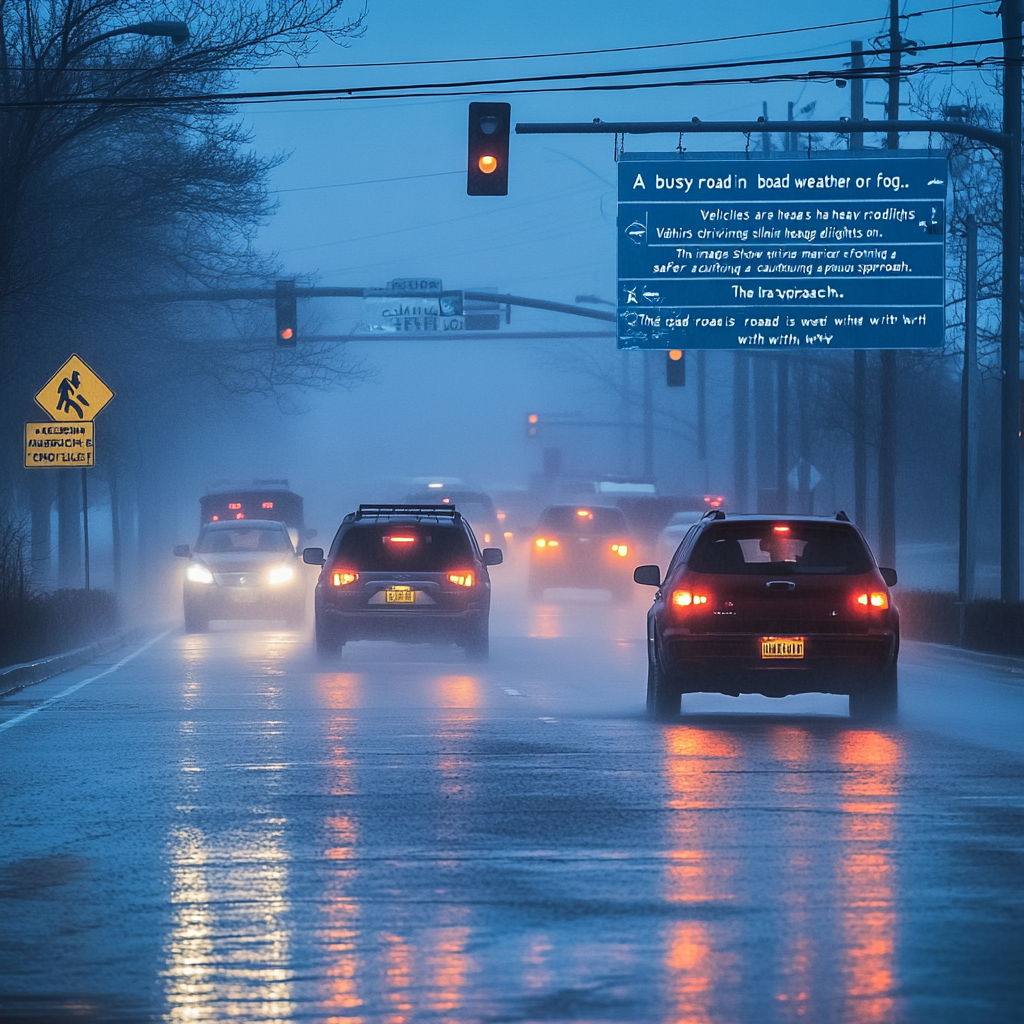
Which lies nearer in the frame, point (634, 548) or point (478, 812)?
point (478, 812)

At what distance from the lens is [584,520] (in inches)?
1775

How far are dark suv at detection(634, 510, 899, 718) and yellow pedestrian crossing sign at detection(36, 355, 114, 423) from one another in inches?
633

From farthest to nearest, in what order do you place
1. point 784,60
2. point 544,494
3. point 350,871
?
1. point 544,494
2. point 784,60
3. point 350,871

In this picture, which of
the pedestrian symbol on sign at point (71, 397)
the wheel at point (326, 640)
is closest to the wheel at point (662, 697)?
the wheel at point (326, 640)

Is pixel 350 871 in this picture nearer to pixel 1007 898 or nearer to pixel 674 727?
pixel 1007 898

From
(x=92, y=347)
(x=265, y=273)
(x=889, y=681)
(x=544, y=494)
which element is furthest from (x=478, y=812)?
(x=544, y=494)

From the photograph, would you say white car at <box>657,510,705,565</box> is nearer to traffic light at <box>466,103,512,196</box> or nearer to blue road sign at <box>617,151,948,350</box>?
blue road sign at <box>617,151,948,350</box>

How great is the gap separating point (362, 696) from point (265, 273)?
100 feet

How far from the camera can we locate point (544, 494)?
9688 cm

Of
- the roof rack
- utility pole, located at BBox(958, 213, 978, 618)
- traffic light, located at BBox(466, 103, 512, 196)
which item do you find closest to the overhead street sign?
the roof rack

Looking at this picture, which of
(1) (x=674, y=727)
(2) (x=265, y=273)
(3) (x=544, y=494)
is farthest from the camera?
(3) (x=544, y=494)

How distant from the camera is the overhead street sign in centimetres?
3184

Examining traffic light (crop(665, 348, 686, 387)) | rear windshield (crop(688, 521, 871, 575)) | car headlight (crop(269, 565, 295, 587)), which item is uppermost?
traffic light (crop(665, 348, 686, 387))

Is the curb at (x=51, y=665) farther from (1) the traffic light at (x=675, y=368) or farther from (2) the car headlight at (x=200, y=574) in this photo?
(1) the traffic light at (x=675, y=368)
